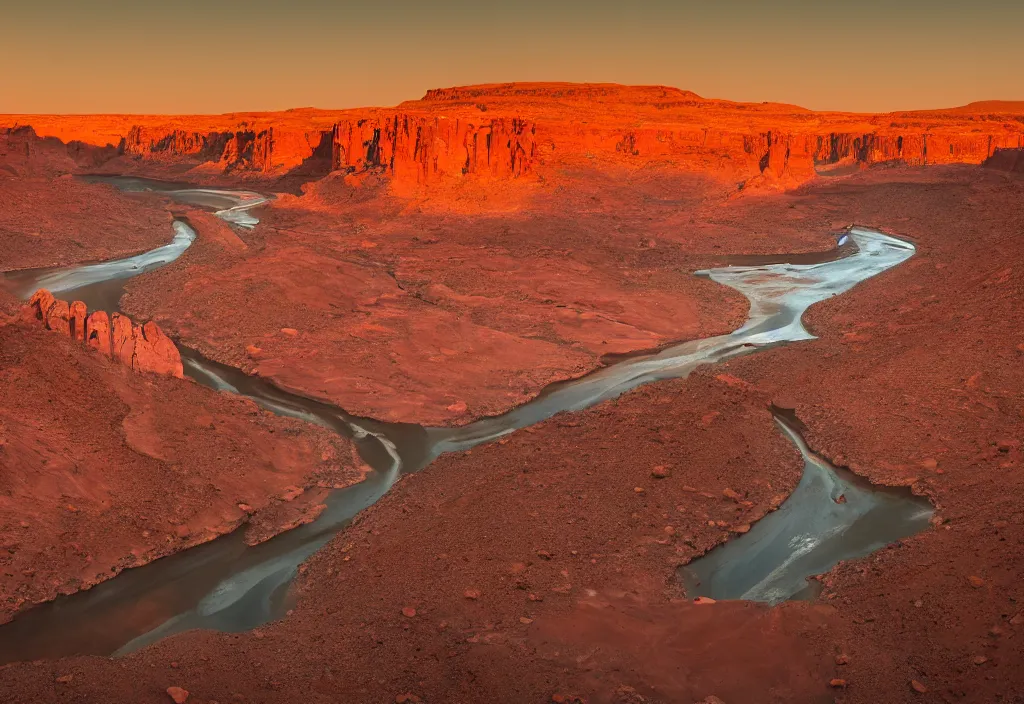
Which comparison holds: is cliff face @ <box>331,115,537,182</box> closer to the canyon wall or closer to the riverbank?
the canyon wall

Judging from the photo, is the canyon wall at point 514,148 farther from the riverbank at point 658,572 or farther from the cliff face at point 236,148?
the riverbank at point 658,572

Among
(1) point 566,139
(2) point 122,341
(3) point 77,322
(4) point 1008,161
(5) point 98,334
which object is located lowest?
(2) point 122,341

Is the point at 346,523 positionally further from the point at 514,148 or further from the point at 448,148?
the point at 514,148

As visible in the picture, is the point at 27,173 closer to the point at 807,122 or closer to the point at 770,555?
the point at 770,555

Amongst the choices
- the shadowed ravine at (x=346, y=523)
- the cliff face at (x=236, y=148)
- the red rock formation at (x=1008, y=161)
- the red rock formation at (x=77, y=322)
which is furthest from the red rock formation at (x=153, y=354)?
the red rock formation at (x=1008, y=161)

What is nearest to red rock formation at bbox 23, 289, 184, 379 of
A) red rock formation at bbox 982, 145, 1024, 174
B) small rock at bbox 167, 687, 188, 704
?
small rock at bbox 167, 687, 188, 704

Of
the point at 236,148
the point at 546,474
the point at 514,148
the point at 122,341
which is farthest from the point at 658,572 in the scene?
the point at 236,148
